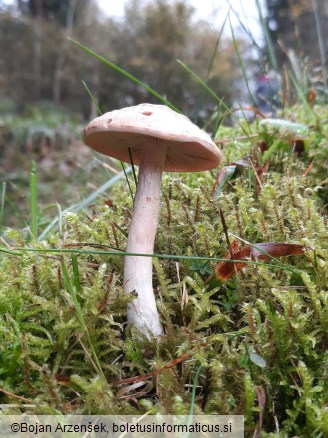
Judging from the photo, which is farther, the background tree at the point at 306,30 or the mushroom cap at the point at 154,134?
the background tree at the point at 306,30

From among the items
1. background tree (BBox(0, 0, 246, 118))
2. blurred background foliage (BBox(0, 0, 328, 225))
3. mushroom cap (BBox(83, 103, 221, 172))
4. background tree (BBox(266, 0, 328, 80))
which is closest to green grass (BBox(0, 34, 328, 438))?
mushroom cap (BBox(83, 103, 221, 172))

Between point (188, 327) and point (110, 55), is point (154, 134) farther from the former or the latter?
point (110, 55)

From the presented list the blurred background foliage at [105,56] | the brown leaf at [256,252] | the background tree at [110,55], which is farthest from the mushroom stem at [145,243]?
the background tree at [110,55]

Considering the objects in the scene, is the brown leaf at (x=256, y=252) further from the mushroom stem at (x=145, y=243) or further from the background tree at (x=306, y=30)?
the background tree at (x=306, y=30)

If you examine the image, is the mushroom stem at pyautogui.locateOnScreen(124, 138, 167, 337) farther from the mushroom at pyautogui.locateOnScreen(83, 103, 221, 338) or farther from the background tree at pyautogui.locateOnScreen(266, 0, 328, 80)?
the background tree at pyautogui.locateOnScreen(266, 0, 328, 80)

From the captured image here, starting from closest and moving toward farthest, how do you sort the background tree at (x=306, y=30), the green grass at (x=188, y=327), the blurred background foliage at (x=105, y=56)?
the green grass at (x=188, y=327), the background tree at (x=306, y=30), the blurred background foliage at (x=105, y=56)
